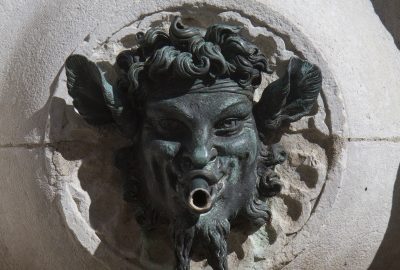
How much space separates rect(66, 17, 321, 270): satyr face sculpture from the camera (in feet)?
6.59

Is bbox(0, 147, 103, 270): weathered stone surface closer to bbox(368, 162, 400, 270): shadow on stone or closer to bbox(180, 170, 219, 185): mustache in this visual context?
A: bbox(180, 170, 219, 185): mustache

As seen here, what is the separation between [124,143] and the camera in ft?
7.26

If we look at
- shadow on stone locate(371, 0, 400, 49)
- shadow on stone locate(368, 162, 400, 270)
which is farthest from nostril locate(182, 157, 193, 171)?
shadow on stone locate(371, 0, 400, 49)

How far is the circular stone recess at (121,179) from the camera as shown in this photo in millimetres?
2188

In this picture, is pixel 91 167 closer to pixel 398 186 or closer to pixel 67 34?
pixel 67 34

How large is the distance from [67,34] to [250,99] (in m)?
0.47

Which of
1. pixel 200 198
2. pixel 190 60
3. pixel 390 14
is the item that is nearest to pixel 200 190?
pixel 200 198

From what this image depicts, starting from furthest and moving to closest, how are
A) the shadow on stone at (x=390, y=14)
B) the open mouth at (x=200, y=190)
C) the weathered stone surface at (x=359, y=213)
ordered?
the shadow on stone at (x=390, y=14), the weathered stone surface at (x=359, y=213), the open mouth at (x=200, y=190)

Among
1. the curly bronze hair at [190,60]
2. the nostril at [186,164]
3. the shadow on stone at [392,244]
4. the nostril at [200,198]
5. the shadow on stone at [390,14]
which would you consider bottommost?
the shadow on stone at [392,244]

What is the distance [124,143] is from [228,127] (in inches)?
11.4

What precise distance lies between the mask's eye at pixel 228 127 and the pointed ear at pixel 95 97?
0.70 feet

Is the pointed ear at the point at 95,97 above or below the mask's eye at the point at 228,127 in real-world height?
above

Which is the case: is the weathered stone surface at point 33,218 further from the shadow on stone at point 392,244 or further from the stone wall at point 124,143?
the shadow on stone at point 392,244

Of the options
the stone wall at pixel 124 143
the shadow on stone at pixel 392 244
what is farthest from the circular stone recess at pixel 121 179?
the shadow on stone at pixel 392 244
